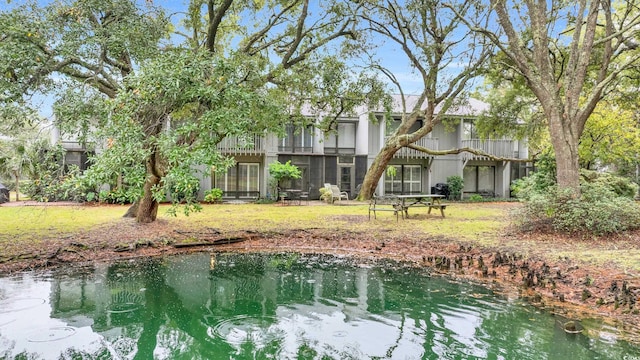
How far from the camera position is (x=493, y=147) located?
2561 centimetres

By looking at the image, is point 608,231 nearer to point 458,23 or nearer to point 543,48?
point 543,48

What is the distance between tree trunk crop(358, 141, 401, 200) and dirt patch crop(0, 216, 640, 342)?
9745 millimetres

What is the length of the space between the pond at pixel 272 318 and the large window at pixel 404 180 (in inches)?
721

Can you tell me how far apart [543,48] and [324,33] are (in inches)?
269

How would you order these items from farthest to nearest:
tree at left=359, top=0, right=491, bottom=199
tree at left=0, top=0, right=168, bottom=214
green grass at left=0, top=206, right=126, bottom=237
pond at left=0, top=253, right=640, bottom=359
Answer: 1. tree at left=359, top=0, right=491, bottom=199
2. green grass at left=0, top=206, right=126, bottom=237
3. tree at left=0, top=0, right=168, bottom=214
4. pond at left=0, top=253, right=640, bottom=359

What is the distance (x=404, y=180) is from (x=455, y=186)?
3.12 metres

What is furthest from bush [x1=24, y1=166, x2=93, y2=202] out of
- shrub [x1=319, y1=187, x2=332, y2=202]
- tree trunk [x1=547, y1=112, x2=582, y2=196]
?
shrub [x1=319, y1=187, x2=332, y2=202]

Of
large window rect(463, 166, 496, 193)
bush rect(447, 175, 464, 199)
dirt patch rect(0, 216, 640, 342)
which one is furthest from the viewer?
large window rect(463, 166, 496, 193)

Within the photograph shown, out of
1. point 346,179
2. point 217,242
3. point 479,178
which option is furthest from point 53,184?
point 479,178

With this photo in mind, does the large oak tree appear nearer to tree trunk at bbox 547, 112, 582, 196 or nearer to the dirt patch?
the dirt patch

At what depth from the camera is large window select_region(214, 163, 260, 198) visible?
24203 mm

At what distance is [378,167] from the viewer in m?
21.5

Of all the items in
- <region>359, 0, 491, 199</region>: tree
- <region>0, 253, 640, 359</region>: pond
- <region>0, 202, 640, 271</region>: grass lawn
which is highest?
<region>359, 0, 491, 199</region>: tree

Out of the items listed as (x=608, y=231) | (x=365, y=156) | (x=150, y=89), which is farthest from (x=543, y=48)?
(x=365, y=156)
